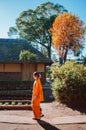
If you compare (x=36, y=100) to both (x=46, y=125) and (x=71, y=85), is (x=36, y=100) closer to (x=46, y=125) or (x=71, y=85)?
(x=46, y=125)

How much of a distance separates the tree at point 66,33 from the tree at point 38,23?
136 inches

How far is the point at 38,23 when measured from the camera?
181 ft

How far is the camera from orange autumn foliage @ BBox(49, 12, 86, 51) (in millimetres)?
50344

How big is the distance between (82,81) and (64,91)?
3.04 ft

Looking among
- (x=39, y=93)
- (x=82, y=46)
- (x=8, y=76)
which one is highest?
(x=82, y=46)

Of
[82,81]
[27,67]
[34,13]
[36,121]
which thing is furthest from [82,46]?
[36,121]

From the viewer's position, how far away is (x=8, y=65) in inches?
1180

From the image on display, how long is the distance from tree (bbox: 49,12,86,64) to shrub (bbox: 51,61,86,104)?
35507 mm

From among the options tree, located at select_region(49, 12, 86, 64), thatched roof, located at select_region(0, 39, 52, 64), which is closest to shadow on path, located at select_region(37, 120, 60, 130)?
→ thatched roof, located at select_region(0, 39, 52, 64)

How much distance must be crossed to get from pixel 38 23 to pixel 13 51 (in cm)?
2464

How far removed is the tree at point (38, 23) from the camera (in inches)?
2155

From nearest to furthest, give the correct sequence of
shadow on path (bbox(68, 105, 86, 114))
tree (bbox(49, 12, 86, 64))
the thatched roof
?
1. shadow on path (bbox(68, 105, 86, 114))
2. the thatched roof
3. tree (bbox(49, 12, 86, 64))

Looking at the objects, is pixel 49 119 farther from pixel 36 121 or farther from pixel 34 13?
pixel 34 13

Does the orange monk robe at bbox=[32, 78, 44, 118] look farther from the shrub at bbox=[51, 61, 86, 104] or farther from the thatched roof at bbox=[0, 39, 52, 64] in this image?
the thatched roof at bbox=[0, 39, 52, 64]
